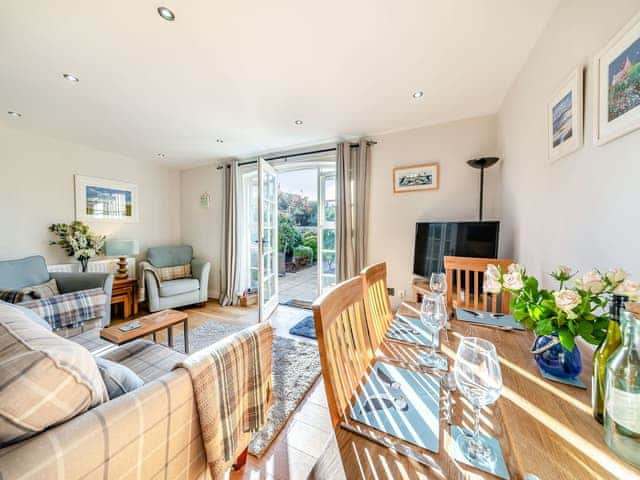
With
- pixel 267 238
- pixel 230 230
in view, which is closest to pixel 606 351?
pixel 267 238

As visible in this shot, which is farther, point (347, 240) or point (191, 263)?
point (191, 263)

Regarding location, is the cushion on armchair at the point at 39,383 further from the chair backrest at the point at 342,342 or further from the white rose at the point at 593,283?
the white rose at the point at 593,283

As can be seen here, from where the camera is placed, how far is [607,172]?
101cm

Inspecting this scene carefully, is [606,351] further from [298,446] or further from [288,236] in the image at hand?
[288,236]

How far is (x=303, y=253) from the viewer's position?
668 cm

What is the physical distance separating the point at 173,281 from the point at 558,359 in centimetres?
421

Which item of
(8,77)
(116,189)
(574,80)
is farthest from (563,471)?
(116,189)

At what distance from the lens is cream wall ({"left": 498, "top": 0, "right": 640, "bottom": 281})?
921mm

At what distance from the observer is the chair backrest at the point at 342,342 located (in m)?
0.71

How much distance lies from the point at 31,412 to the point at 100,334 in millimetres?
1690

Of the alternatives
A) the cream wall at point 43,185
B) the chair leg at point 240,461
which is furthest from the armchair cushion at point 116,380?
the cream wall at point 43,185

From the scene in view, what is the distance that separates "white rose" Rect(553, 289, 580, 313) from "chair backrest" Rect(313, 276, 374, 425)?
597mm

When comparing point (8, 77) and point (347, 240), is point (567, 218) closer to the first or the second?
point (347, 240)

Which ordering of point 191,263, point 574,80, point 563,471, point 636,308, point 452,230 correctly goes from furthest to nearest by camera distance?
1. point 191,263
2. point 452,230
3. point 574,80
4. point 636,308
5. point 563,471
